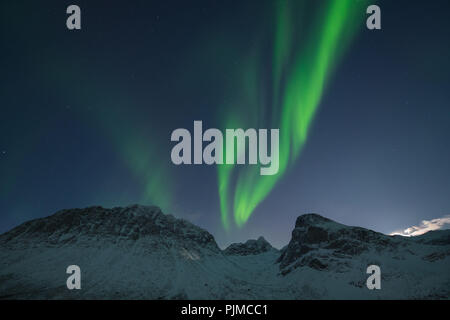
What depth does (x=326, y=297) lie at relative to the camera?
141625mm

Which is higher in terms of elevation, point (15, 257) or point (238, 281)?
point (15, 257)

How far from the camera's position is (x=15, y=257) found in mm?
189375

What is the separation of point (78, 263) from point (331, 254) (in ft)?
576

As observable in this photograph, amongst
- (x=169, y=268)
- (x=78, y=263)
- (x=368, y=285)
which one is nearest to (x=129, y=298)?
(x=169, y=268)
